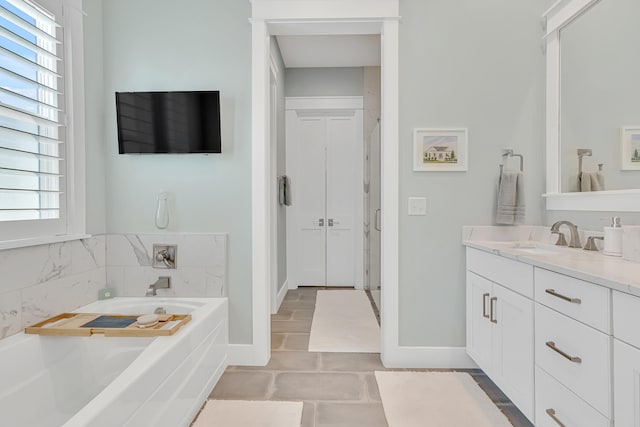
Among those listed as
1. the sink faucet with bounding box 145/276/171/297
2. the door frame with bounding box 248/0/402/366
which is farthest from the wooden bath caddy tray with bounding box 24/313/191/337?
the door frame with bounding box 248/0/402/366

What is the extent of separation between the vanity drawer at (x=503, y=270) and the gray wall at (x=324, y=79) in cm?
296

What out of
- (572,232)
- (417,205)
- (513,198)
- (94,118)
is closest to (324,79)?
(417,205)

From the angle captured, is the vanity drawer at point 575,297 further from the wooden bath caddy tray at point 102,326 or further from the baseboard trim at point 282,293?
the baseboard trim at point 282,293

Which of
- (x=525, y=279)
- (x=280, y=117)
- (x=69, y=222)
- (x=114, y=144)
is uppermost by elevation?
(x=280, y=117)

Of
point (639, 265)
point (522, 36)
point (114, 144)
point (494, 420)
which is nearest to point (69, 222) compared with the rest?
point (114, 144)

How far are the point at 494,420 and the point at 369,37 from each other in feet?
11.5

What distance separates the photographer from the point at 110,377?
69.9 inches

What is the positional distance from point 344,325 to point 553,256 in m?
1.97

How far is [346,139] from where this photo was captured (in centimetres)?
473

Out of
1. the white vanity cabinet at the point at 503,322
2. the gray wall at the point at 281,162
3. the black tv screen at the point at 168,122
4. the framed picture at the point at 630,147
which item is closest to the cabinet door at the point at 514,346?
the white vanity cabinet at the point at 503,322

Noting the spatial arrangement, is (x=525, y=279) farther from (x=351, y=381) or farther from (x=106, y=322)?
(x=106, y=322)

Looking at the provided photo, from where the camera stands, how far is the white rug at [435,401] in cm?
183

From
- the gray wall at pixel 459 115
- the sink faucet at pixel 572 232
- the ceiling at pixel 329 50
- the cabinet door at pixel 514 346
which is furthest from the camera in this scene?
the ceiling at pixel 329 50

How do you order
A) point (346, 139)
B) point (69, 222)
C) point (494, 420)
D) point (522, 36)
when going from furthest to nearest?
point (346, 139)
point (522, 36)
point (69, 222)
point (494, 420)
